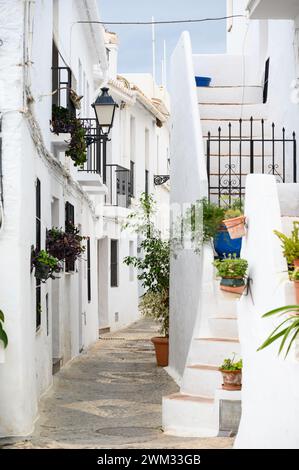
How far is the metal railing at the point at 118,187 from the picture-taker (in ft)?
79.4

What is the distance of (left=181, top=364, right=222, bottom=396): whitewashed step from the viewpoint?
958cm

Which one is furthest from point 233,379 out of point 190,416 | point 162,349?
point 162,349

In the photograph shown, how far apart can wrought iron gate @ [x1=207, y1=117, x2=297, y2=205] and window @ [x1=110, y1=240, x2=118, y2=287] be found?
10.9 meters

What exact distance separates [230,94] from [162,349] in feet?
A: 14.0

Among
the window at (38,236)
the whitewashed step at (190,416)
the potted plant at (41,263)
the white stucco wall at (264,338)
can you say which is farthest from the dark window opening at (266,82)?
the white stucco wall at (264,338)

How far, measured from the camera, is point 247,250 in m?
7.96

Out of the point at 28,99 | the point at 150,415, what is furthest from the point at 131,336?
the point at 28,99

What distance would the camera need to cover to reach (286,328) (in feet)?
20.4

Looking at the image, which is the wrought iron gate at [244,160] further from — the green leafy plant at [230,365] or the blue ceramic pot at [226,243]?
the green leafy plant at [230,365]

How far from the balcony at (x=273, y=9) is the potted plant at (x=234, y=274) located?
5047 mm

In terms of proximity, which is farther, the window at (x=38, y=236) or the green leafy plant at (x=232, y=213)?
the window at (x=38, y=236)

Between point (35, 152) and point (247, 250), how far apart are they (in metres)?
3.49

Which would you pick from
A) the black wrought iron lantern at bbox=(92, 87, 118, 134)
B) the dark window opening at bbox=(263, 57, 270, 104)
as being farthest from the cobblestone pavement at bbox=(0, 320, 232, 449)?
the dark window opening at bbox=(263, 57, 270, 104)
